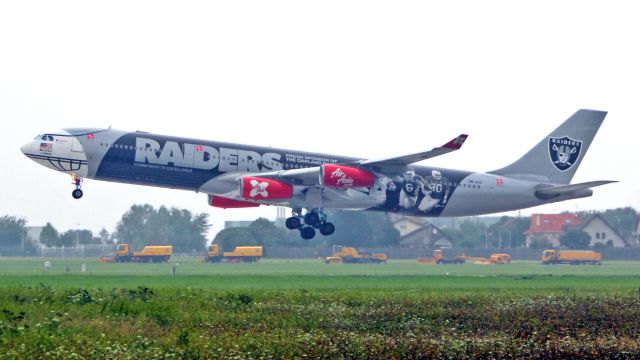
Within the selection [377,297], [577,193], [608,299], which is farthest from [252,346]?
[577,193]

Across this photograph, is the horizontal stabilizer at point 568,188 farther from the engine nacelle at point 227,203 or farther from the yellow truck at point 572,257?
the yellow truck at point 572,257

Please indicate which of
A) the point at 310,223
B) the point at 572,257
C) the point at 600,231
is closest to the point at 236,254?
the point at 572,257

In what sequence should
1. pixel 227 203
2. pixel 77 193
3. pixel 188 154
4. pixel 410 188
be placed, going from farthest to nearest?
pixel 227 203, pixel 410 188, pixel 77 193, pixel 188 154

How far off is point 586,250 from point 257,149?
223ft

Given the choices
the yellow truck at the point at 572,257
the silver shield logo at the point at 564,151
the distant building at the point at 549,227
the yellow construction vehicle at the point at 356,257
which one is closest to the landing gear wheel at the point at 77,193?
the silver shield logo at the point at 564,151

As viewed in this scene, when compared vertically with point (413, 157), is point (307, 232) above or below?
below

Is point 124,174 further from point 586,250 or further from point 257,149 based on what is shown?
point 586,250

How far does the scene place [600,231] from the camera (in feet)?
438

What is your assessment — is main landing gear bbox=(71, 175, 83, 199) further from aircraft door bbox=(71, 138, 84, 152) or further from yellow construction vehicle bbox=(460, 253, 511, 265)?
yellow construction vehicle bbox=(460, 253, 511, 265)

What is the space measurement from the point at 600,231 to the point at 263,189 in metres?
86.1

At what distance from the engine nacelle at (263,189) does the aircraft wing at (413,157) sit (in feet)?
15.2

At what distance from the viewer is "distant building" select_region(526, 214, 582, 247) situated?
134125 millimetres

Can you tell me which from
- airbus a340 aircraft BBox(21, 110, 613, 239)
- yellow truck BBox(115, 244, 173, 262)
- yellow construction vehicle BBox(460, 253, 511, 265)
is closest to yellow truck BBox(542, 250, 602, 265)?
yellow construction vehicle BBox(460, 253, 511, 265)

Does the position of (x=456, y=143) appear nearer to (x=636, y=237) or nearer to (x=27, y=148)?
(x=27, y=148)
